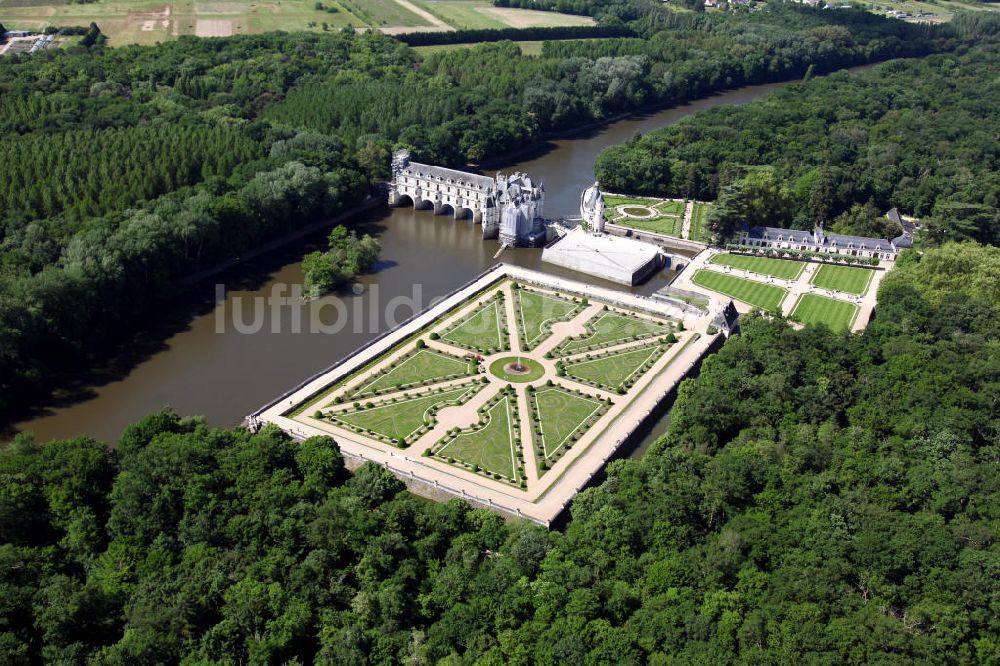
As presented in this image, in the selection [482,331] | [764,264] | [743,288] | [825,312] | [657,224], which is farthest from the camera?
[657,224]

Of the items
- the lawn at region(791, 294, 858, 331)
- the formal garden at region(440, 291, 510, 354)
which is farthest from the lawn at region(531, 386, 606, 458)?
the lawn at region(791, 294, 858, 331)

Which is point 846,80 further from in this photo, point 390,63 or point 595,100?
point 390,63

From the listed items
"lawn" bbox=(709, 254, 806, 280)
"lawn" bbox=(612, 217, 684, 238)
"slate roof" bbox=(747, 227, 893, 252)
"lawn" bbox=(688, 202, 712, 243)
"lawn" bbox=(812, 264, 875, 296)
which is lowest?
"lawn" bbox=(812, 264, 875, 296)

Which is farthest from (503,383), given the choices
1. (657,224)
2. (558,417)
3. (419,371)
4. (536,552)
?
(657,224)

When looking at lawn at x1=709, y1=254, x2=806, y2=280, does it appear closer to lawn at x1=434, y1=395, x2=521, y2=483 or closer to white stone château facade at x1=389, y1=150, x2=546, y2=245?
white stone château facade at x1=389, y1=150, x2=546, y2=245

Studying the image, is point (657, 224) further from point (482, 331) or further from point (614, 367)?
point (614, 367)

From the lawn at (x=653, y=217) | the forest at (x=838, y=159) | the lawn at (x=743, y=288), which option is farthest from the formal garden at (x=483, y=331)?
the forest at (x=838, y=159)
